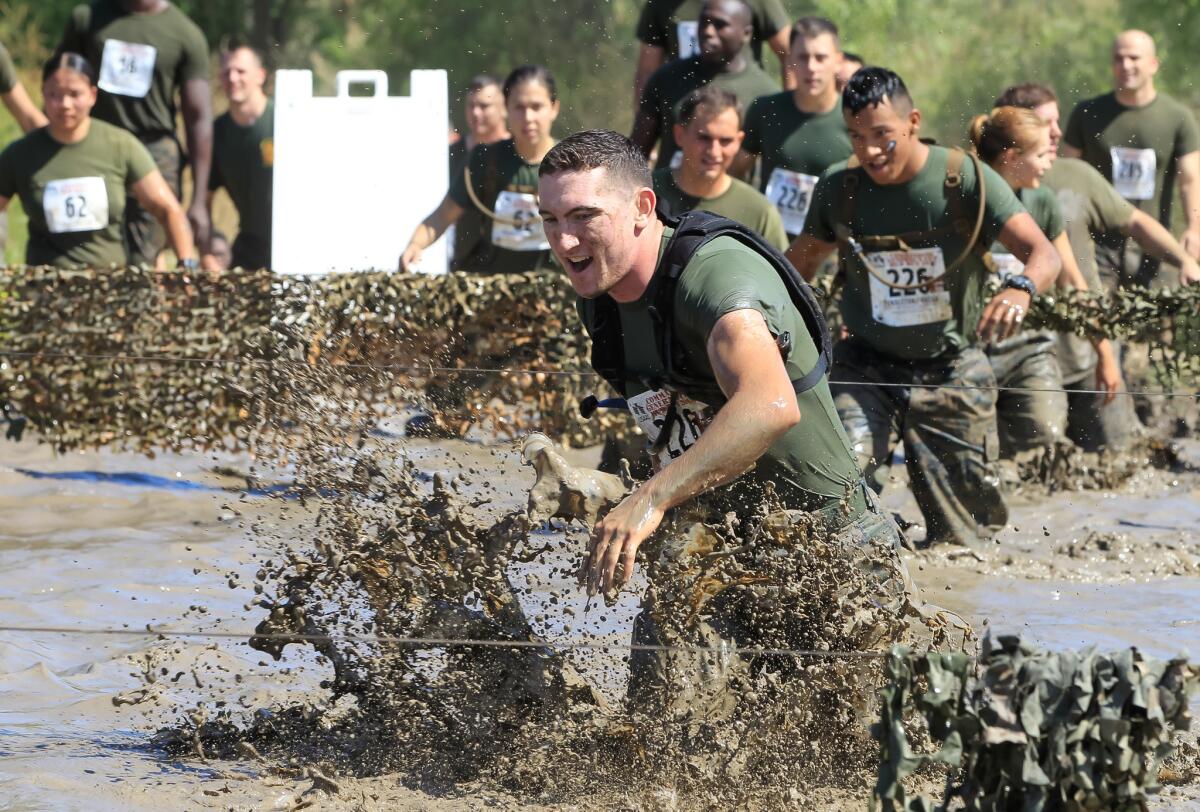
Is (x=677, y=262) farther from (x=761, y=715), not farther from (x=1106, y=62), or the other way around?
(x=1106, y=62)

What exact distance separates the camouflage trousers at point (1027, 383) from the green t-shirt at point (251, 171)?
4961 mm

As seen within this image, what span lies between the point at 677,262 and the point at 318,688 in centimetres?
196

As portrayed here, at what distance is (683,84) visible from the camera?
9492 millimetres

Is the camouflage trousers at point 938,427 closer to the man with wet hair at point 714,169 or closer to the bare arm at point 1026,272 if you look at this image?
the bare arm at point 1026,272

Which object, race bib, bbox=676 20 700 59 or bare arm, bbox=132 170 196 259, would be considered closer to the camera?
bare arm, bbox=132 170 196 259

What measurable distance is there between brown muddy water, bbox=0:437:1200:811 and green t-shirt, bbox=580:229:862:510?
623 mm

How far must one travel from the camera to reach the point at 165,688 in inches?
205

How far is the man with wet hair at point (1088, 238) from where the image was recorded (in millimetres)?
8586

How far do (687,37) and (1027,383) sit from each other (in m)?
3.28

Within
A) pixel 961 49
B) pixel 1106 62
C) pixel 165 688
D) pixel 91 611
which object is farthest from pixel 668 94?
pixel 961 49

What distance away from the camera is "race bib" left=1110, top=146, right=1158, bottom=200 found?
1005cm

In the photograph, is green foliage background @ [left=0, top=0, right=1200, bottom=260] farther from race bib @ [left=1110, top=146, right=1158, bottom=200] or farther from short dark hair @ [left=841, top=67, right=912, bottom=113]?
short dark hair @ [left=841, top=67, right=912, bottom=113]

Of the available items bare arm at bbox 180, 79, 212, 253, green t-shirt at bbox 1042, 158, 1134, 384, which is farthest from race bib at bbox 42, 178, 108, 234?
green t-shirt at bbox 1042, 158, 1134, 384

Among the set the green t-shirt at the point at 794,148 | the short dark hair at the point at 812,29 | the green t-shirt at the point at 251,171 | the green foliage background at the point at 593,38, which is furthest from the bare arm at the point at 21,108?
the green foliage background at the point at 593,38
